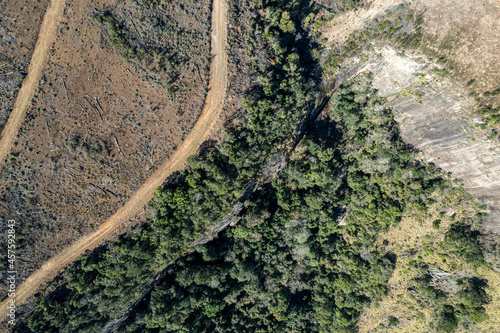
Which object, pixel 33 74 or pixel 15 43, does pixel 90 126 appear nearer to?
pixel 33 74

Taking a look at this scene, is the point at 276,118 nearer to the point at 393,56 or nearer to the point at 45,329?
the point at 393,56

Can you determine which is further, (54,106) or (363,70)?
(363,70)

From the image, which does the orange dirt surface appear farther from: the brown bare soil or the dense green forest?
the dense green forest

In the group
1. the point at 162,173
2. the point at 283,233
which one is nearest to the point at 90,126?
the point at 162,173

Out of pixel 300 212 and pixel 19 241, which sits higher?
pixel 19 241

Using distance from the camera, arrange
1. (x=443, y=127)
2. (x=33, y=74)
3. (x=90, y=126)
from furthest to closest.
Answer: (x=443, y=127) → (x=90, y=126) → (x=33, y=74)

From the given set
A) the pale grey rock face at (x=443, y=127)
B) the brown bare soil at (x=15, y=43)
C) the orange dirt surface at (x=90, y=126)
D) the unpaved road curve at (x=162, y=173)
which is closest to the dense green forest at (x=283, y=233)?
the unpaved road curve at (x=162, y=173)

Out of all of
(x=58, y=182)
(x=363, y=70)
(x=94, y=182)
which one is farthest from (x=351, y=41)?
(x=58, y=182)
